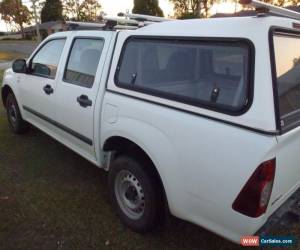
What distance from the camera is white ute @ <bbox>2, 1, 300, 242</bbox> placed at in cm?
204

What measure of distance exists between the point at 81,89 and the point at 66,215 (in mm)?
1298

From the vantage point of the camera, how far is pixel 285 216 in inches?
93.2

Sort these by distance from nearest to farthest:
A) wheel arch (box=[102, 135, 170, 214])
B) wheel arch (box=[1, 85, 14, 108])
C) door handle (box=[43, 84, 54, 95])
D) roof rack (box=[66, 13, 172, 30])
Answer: wheel arch (box=[102, 135, 170, 214]) < roof rack (box=[66, 13, 172, 30]) < door handle (box=[43, 84, 54, 95]) < wheel arch (box=[1, 85, 14, 108])

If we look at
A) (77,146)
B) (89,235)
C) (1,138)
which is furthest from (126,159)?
(1,138)

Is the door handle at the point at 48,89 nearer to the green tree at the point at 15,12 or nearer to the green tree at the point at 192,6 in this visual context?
the green tree at the point at 192,6

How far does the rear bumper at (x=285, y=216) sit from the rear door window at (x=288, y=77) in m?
0.64

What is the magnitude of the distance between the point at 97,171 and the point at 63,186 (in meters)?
0.53

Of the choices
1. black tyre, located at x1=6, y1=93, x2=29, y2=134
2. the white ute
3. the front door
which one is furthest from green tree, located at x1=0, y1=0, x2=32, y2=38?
the white ute

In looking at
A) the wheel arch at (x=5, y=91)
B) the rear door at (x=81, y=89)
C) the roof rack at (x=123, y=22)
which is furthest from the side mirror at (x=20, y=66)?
the rear door at (x=81, y=89)

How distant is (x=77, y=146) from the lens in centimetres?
377

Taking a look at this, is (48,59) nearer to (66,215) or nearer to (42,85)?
(42,85)

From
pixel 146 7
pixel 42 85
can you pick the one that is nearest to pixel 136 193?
pixel 42 85

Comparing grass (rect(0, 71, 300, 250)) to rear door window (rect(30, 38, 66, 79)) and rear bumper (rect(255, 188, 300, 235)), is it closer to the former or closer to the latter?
rear bumper (rect(255, 188, 300, 235))

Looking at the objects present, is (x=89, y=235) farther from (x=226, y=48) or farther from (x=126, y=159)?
(x=226, y=48)
